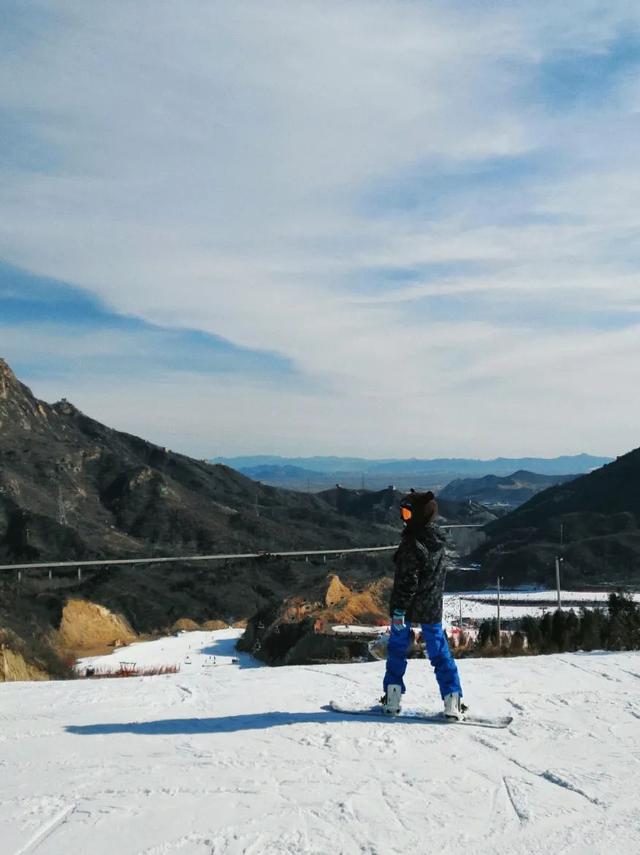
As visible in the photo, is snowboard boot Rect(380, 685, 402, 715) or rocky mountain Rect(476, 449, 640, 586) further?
rocky mountain Rect(476, 449, 640, 586)

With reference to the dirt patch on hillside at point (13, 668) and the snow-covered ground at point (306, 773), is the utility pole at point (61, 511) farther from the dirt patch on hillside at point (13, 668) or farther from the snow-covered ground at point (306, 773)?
the snow-covered ground at point (306, 773)

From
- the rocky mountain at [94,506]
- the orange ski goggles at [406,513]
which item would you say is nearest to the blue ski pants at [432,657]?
the orange ski goggles at [406,513]

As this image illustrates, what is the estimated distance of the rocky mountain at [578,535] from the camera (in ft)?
297

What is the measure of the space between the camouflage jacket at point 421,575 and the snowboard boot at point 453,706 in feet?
2.00

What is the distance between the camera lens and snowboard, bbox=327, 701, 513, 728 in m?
6.23

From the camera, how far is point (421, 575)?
261 inches

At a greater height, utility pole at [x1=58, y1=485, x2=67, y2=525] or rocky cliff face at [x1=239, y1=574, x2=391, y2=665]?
utility pole at [x1=58, y1=485, x2=67, y2=525]

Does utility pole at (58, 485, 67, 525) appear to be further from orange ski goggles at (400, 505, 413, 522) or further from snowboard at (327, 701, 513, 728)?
orange ski goggles at (400, 505, 413, 522)

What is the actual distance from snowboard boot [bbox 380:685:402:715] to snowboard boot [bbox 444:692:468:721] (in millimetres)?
400

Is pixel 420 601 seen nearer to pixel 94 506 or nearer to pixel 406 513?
pixel 406 513

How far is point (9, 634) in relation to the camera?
19.3 meters

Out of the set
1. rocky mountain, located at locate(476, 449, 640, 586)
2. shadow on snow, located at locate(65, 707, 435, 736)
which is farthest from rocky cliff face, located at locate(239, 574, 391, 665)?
rocky mountain, located at locate(476, 449, 640, 586)

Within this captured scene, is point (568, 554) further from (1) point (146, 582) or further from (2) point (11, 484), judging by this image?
(2) point (11, 484)

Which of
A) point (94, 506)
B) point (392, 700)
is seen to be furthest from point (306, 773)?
point (94, 506)
